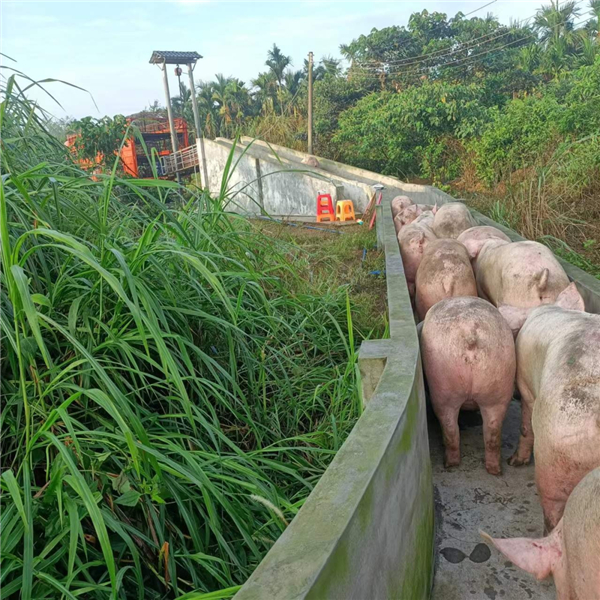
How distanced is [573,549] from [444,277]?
89.1 inches

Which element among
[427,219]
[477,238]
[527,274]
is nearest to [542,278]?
[527,274]

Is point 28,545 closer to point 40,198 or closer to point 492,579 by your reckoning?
A: point 40,198

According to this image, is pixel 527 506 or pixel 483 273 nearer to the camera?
pixel 527 506

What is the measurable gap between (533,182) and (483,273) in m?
3.88

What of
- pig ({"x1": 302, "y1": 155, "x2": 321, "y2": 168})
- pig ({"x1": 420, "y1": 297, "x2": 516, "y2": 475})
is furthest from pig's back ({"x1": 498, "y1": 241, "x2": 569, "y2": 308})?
pig ({"x1": 302, "y1": 155, "x2": 321, "y2": 168})

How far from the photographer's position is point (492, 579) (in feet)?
6.89

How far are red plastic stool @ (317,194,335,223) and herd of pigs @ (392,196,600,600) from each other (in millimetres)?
7361

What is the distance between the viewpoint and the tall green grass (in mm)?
1460

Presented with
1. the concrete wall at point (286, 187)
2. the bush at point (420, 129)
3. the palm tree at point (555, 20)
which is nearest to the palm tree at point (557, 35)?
the palm tree at point (555, 20)

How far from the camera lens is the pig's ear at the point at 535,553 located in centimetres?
164

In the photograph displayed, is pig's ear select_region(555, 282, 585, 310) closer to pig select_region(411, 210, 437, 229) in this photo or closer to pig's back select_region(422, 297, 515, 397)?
pig's back select_region(422, 297, 515, 397)

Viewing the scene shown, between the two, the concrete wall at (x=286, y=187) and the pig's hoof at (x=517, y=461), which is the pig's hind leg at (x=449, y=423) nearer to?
the pig's hoof at (x=517, y=461)

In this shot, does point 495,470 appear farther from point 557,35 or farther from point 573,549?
point 557,35

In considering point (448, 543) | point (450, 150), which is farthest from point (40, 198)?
point (450, 150)
